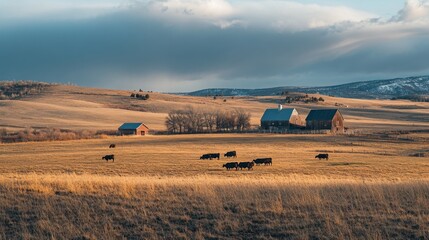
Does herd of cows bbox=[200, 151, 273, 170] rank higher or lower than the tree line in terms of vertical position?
higher

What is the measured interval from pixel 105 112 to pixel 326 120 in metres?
60.0

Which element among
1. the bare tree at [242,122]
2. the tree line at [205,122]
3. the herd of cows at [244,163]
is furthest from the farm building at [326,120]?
the herd of cows at [244,163]

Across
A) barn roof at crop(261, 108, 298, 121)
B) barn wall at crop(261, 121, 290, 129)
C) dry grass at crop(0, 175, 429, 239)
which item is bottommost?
barn wall at crop(261, 121, 290, 129)

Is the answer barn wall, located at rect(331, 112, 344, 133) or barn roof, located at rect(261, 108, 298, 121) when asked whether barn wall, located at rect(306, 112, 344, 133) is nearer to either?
barn wall, located at rect(331, 112, 344, 133)

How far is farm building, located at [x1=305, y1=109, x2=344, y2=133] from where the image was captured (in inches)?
3939

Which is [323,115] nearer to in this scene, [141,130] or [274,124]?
[274,124]

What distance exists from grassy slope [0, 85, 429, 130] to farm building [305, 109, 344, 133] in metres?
15.2

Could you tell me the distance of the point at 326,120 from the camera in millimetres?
100500

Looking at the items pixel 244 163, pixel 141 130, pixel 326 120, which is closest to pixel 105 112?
pixel 141 130

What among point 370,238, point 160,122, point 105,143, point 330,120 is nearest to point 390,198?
point 370,238

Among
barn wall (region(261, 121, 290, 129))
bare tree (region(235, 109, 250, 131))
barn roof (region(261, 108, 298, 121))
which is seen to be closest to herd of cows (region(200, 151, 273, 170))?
bare tree (region(235, 109, 250, 131))

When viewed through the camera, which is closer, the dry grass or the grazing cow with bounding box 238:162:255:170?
the dry grass

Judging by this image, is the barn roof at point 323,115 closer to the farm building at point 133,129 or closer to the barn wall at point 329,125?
the barn wall at point 329,125

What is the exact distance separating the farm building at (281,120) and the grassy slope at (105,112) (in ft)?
52.7
